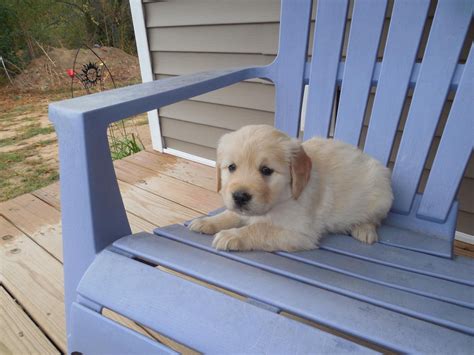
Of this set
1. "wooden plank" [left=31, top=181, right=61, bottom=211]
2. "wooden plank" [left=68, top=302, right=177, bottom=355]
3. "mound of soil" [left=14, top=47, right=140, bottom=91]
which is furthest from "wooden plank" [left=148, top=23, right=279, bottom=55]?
"mound of soil" [left=14, top=47, right=140, bottom=91]

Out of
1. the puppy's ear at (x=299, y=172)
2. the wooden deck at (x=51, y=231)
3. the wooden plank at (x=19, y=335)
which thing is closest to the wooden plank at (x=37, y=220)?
the wooden deck at (x=51, y=231)

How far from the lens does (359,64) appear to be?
1.46 meters

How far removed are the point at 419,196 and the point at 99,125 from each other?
3.89ft

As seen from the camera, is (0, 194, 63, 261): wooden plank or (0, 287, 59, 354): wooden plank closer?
(0, 287, 59, 354): wooden plank

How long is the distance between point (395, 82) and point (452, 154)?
0.35 meters

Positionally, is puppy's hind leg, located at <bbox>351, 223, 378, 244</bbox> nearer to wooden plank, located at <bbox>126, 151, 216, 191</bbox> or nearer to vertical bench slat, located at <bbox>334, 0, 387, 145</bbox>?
vertical bench slat, located at <bbox>334, 0, 387, 145</bbox>

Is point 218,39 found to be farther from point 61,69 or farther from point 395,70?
point 61,69

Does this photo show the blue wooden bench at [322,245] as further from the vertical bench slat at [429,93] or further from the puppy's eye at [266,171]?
the puppy's eye at [266,171]

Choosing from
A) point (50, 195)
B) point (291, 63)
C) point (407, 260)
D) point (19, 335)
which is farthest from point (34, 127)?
point (407, 260)

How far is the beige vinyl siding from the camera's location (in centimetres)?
227

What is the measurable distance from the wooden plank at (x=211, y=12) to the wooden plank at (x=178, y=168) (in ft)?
3.61

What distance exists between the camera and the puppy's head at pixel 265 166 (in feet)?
3.76

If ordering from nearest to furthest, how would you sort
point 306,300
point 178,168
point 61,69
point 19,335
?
point 306,300 → point 19,335 → point 178,168 → point 61,69

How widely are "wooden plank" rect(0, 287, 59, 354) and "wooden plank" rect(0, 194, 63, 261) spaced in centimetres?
36
